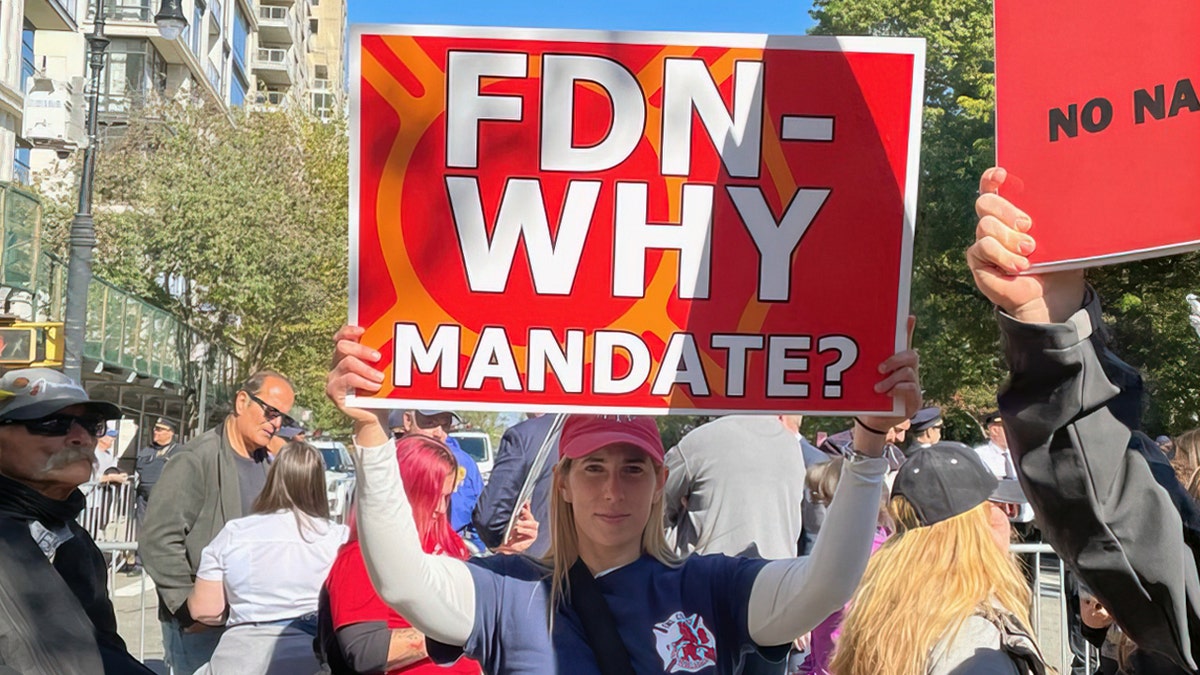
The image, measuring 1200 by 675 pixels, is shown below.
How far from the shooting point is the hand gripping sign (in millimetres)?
2910

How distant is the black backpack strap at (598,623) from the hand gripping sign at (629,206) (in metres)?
0.38

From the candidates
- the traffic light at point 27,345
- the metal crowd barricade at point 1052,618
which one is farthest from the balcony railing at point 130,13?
the metal crowd barricade at point 1052,618

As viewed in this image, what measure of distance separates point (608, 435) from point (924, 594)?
894 mm

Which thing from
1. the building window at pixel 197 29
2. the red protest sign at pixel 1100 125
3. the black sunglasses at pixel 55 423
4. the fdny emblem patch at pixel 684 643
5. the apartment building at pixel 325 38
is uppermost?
the apartment building at pixel 325 38

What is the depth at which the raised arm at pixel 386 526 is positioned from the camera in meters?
2.80

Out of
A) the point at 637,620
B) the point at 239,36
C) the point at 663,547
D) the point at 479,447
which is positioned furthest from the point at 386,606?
the point at 239,36

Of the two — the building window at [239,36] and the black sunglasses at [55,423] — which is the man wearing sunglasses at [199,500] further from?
the building window at [239,36]

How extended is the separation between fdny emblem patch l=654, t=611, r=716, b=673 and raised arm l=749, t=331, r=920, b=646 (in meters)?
0.12

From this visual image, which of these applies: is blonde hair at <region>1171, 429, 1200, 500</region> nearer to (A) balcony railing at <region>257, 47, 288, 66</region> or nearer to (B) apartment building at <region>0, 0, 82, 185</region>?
(B) apartment building at <region>0, 0, 82, 185</region>

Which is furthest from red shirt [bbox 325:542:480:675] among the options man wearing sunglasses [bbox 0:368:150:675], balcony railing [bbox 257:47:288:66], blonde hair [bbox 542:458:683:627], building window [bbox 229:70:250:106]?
balcony railing [bbox 257:47:288:66]

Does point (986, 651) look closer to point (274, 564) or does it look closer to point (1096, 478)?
point (1096, 478)

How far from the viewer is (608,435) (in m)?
3.07

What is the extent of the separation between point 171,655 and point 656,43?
4.69m

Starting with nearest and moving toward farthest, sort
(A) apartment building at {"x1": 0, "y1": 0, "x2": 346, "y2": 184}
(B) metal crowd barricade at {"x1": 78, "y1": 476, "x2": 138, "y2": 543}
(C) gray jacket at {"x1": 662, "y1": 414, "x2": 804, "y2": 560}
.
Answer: (C) gray jacket at {"x1": 662, "y1": 414, "x2": 804, "y2": 560} < (B) metal crowd barricade at {"x1": 78, "y1": 476, "x2": 138, "y2": 543} < (A) apartment building at {"x1": 0, "y1": 0, "x2": 346, "y2": 184}
